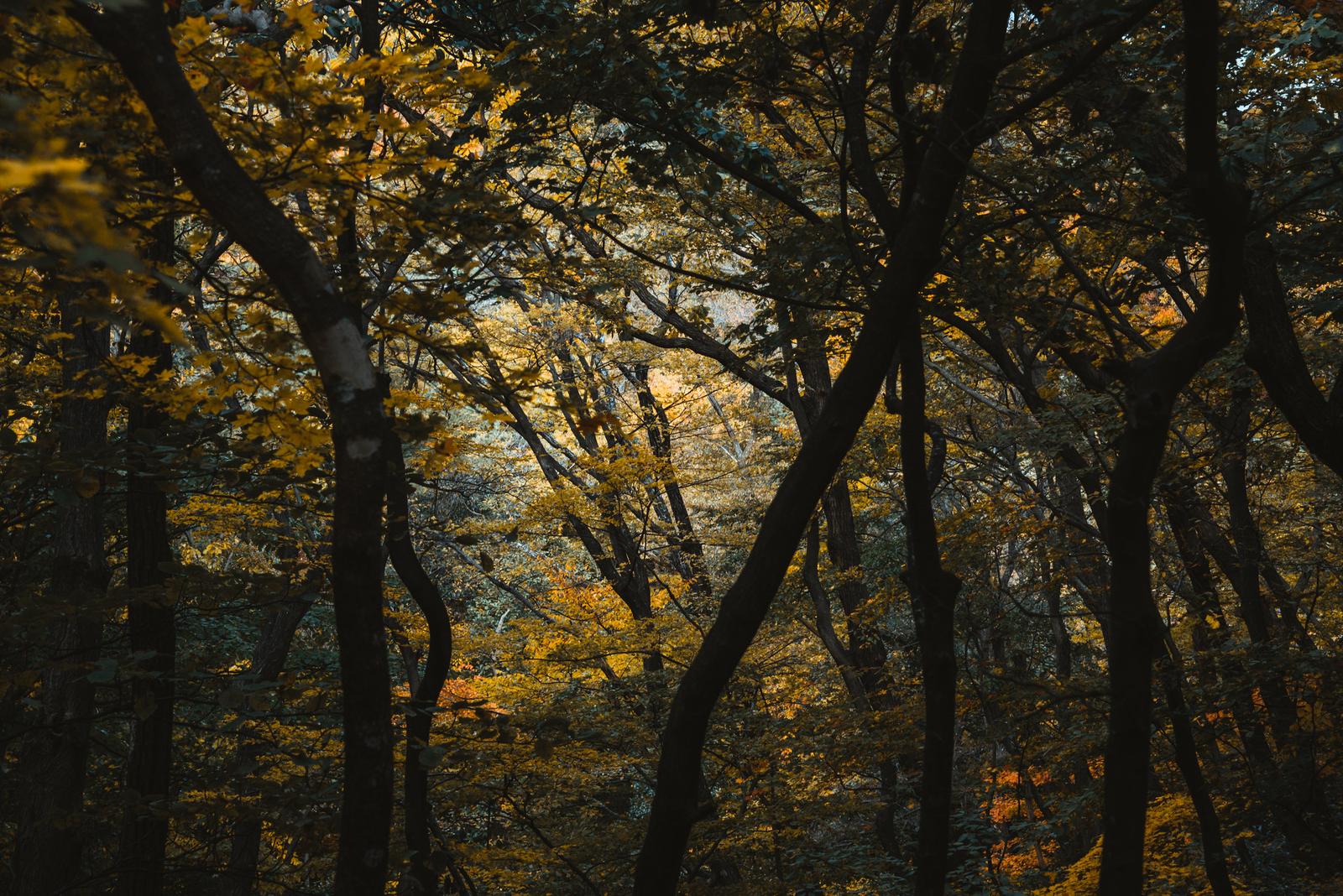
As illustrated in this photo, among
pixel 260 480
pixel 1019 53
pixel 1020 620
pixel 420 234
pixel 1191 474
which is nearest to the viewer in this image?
pixel 1019 53

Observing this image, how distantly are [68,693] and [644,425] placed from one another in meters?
6.89

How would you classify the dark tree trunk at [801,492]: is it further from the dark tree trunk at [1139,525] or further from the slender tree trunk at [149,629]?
the slender tree trunk at [149,629]

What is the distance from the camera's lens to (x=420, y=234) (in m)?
3.00

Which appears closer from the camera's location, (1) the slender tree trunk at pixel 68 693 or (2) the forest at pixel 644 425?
(2) the forest at pixel 644 425

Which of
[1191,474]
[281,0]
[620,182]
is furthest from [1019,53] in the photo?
[620,182]

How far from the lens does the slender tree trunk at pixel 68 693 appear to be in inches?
167

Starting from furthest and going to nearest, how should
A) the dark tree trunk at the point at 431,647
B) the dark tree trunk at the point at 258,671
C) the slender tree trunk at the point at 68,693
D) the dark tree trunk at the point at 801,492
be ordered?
the dark tree trunk at the point at 258,671 < the slender tree trunk at the point at 68,693 < the dark tree trunk at the point at 431,647 < the dark tree trunk at the point at 801,492

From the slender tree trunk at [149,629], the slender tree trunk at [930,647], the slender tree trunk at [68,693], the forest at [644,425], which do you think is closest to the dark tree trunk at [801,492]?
the forest at [644,425]

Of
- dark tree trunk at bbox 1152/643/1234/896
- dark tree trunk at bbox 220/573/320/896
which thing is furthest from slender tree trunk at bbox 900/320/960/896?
dark tree trunk at bbox 220/573/320/896

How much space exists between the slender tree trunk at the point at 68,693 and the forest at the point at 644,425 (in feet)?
0.08

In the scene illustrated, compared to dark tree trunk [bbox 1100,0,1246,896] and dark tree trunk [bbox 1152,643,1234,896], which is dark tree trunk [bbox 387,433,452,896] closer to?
dark tree trunk [bbox 1100,0,1246,896]

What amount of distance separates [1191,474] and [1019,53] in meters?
4.32

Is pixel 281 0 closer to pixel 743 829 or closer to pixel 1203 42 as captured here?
pixel 1203 42

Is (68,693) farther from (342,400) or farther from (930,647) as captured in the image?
(930,647)
